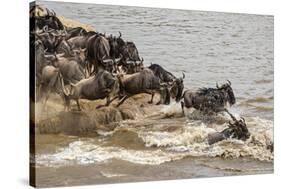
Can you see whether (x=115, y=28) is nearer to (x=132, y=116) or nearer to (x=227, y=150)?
(x=132, y=116)

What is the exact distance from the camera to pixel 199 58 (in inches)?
298

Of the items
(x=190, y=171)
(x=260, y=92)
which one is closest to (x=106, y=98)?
(x=190, y=171)

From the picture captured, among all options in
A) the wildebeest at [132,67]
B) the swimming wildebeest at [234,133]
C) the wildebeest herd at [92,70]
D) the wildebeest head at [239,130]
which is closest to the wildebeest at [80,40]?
the wildebeest herd at [92,70]

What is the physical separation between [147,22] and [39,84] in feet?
4.41

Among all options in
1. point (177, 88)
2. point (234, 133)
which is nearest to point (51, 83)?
point (177, 88)

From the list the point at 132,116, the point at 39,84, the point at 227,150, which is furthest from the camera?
the point at 227,150

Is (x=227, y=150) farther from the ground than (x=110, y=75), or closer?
closer

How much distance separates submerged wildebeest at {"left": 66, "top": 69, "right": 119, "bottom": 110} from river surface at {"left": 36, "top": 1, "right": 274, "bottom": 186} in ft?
1.08

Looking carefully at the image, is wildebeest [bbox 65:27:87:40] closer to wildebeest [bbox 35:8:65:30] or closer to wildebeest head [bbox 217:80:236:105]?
wildebeest [bbox 35:8:65:30]

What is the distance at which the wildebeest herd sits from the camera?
267 inches

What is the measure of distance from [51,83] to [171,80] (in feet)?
4.32

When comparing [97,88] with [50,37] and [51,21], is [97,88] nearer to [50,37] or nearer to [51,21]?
[50,37]

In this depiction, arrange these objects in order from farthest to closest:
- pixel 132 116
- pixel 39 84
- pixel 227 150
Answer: pixel 227 150
pixel 132 116
pixel 39 84

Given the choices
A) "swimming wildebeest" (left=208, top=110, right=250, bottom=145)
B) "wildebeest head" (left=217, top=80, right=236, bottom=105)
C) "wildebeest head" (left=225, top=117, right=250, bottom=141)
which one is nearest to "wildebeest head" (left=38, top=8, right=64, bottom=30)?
"wildebeest head" (left=217, top=80, right=236, bottom=105)
